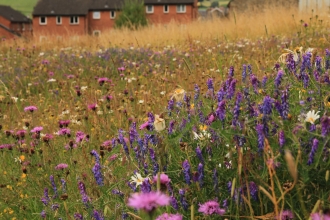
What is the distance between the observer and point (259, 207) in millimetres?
1693

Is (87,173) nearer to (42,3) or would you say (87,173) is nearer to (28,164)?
Result: (28,164)

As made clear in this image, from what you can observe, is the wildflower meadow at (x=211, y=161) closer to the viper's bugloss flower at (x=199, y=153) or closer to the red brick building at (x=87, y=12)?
the viper's bugloss flower at (x=199, y=153)

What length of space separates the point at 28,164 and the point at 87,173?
0.62m

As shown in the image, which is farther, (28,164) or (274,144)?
(28,164)

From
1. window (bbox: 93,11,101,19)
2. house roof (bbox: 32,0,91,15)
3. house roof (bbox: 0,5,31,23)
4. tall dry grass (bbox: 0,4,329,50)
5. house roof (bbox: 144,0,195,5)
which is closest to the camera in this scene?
tall dry grass (bbox: 0,4,329,50)

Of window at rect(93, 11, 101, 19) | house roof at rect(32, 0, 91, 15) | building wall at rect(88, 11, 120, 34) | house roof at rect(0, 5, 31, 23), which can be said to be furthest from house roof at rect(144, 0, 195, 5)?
house roof at rect(0, 5, 31, 23)

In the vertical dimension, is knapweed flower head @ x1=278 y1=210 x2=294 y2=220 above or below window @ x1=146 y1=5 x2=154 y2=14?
below

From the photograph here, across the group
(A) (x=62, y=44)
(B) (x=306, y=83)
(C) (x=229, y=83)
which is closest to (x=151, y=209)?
(C) (x=229, y=83)

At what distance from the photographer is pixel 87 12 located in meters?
51.0

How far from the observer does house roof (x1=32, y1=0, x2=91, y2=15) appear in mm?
50719

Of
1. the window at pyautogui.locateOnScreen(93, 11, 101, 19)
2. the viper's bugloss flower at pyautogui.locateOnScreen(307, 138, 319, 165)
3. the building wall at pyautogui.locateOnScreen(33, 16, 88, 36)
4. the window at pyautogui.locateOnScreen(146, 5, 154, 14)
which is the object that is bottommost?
the viper's bugloss flower at pyautogui.locateOnScreen(307, 138, 319, 165)

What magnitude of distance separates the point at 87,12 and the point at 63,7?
3.08 meters

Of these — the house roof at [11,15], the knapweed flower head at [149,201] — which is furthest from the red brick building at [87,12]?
the knapweed flower head at [149,201]

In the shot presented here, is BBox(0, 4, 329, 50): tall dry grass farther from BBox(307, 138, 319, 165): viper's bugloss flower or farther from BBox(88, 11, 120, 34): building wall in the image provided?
BBox(88, 11, 120, 34): building wall
